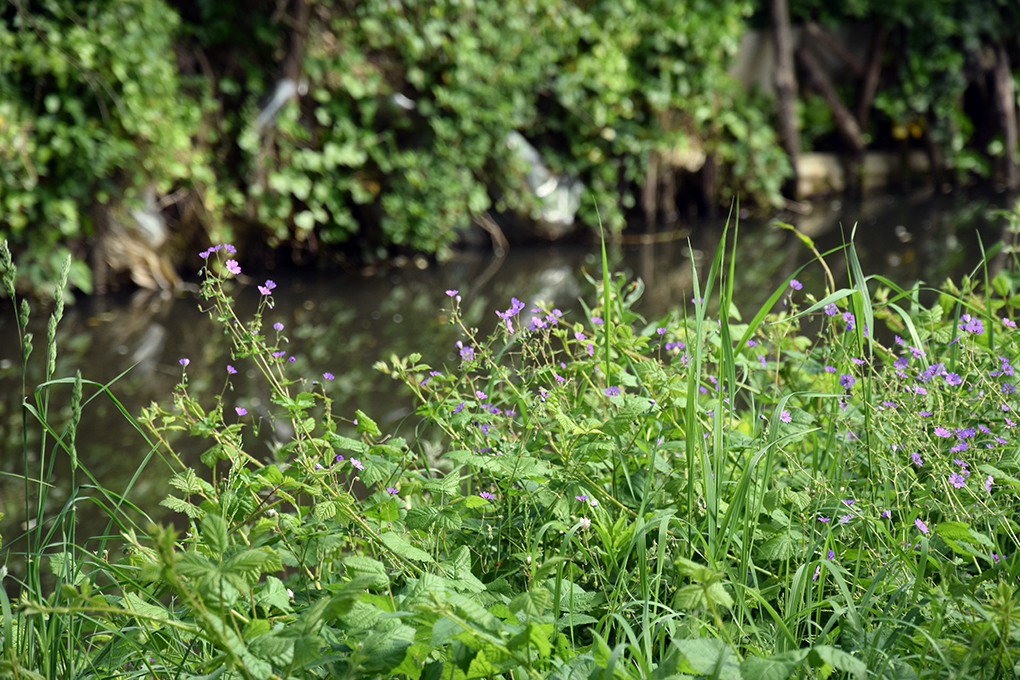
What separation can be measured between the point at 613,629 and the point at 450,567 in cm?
32

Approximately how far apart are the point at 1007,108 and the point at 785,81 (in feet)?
7.42

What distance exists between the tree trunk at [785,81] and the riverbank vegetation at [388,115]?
0.02 m

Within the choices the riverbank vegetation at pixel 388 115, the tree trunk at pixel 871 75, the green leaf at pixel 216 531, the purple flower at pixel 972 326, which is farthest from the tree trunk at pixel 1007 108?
the green leaf at pixel 216 531

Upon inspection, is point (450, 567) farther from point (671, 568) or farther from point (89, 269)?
point (89, 269)

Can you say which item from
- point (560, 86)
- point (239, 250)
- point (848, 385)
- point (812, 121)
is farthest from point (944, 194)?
point (848, 385)

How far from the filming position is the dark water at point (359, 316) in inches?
107

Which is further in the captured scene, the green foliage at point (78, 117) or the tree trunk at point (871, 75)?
the tree trunk at point (871, 75)

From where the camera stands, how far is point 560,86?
5.80 metres

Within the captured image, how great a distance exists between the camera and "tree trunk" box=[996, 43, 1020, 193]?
291 inches

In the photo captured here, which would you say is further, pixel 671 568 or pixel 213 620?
pixel 671 568

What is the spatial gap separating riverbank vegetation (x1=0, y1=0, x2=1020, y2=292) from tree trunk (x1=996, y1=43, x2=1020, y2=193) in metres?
0.03

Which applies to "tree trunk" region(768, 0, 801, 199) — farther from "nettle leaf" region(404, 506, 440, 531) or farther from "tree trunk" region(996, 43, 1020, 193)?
"nettle leaf" region(404, 506, 440, 531)

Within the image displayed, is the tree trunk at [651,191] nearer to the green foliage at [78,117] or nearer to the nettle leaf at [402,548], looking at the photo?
the green foliage at [78,117]

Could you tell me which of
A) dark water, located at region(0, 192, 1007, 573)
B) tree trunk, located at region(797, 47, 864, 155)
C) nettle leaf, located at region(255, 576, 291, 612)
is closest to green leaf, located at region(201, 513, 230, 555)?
nettle leaf, located at region(255, 576, 291, 612)
